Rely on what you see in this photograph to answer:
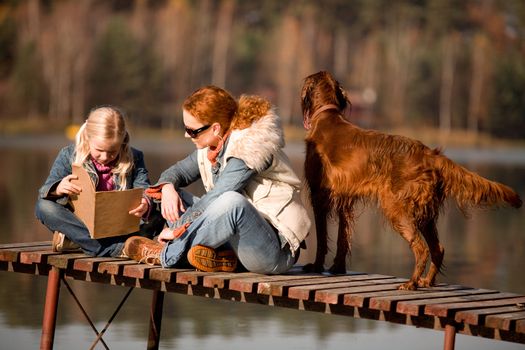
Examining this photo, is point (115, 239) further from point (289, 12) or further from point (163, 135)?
point (289, 12)

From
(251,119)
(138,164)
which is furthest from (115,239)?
(251,119)

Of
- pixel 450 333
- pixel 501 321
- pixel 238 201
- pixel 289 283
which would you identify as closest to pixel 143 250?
pixel 238 201

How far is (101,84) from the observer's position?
55.9m

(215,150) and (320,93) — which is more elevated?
(320,93)

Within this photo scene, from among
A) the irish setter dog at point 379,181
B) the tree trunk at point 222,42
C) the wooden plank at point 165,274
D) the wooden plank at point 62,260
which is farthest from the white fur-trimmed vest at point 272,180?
the tree trunk at point 222,42

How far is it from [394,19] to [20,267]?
6336 centimetres

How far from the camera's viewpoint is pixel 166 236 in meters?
5.59

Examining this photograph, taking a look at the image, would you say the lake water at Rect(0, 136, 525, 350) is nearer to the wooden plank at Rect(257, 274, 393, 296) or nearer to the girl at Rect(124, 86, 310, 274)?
the wooden plank at Rect(257, 274, 393, 296)

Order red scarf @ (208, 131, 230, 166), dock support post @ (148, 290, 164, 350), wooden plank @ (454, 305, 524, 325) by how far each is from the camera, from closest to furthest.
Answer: wooden plank @ (454, 305, 524, 325), red scarf @ (208, 131, 230, 166), dock support post @ (148, 290, 164, 350)

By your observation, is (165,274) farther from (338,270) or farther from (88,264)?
(338,270)

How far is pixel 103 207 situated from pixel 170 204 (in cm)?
30

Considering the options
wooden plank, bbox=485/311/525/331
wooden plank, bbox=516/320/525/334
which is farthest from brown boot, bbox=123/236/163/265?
wooden plank, bbox=516/320/525/334

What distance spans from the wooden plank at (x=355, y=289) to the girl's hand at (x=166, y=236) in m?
0.79

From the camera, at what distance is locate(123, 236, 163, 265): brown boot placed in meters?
5.64
